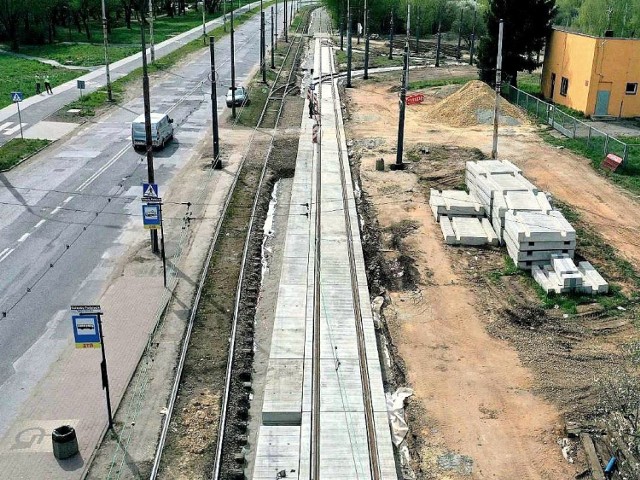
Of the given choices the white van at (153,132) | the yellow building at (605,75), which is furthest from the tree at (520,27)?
the white van at (153,132)

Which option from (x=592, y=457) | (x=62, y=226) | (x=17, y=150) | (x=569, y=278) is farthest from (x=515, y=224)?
(x=17, y=150)

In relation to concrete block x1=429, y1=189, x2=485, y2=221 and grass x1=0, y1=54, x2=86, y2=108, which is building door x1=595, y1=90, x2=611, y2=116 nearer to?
concrete block x1=429, y1=189, x2=485, y2=221

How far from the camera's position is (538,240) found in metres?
22.6

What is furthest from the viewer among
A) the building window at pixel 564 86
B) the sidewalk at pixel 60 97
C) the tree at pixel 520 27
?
the tree at pixel 520 27

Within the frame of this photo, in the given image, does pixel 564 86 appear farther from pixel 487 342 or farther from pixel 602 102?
pixel 487 342

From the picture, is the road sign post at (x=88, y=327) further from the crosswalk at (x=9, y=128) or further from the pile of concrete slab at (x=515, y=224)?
the crosswalk at (x=9, y=128)

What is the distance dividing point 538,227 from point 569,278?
2.23m

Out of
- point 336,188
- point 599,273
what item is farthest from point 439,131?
point 599,273

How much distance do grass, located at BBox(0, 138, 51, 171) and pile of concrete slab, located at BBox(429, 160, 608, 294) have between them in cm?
1878

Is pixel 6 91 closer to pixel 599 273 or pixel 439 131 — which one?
pixel 439 131

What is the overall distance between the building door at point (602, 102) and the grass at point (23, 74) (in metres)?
35.1

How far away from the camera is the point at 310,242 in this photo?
2553 centimetres

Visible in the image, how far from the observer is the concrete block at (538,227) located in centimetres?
2250

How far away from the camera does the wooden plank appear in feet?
45.3
